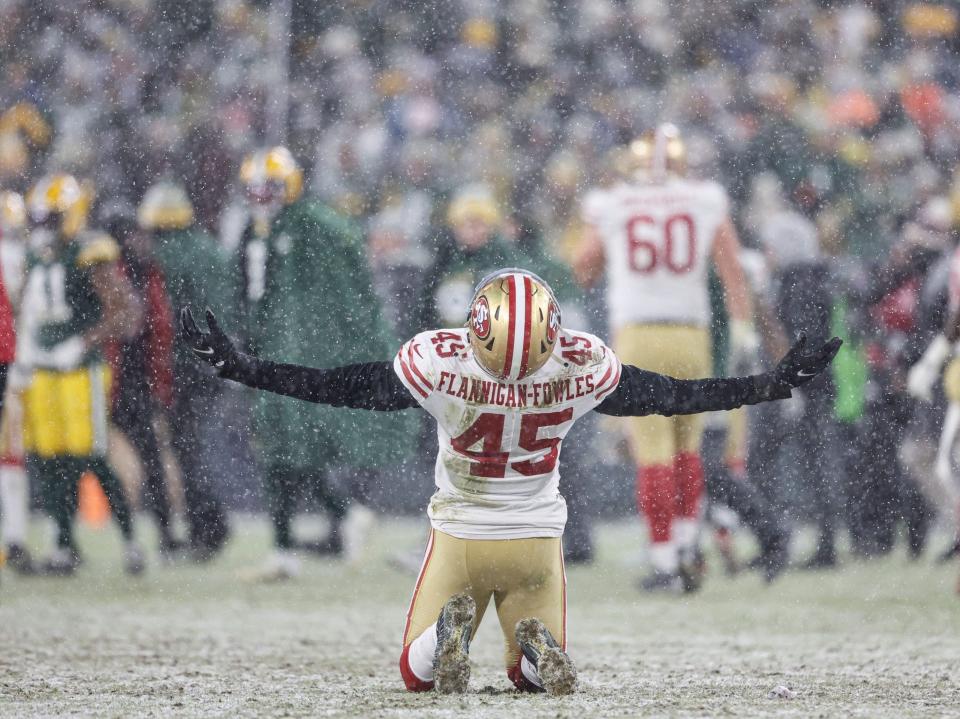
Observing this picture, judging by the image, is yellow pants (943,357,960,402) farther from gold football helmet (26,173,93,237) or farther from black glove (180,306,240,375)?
gold football helmet (26,173,93,237)

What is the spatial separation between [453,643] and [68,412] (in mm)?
4860

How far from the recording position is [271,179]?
9.09 meters

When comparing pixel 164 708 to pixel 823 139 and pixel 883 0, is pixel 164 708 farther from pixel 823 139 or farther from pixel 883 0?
pixel 883 0

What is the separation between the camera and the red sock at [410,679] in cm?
510

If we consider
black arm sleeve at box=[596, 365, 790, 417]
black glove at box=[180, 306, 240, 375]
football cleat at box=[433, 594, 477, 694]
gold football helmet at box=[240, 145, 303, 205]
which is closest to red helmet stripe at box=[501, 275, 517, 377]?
black arm sleeve at box=[596, 365, 790, 417]

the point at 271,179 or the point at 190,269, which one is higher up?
the point at 271,179

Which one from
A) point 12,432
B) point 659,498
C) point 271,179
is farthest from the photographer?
point 12,432

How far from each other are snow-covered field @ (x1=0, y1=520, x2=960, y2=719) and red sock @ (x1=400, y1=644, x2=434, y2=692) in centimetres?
5

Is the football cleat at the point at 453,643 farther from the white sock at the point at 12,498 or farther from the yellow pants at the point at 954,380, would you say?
the white sock at the point at 12,498

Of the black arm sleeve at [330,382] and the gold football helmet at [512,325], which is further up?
the gold football helmet at [512,325]

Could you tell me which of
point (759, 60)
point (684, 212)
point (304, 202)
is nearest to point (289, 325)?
point (304, 202)

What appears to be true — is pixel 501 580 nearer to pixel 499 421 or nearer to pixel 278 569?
pixel 499 421

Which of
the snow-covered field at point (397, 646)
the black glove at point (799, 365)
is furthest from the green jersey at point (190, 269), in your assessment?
the black glove at point (799, 365)

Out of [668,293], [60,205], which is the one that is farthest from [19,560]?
[668,293]
